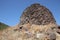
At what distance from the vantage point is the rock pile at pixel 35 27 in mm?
14710

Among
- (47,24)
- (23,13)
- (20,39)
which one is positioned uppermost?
(23,13)

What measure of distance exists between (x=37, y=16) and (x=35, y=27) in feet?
5.70

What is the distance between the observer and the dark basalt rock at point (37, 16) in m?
16.9

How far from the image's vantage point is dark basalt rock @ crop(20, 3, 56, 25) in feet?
55.6

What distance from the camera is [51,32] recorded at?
14711mm

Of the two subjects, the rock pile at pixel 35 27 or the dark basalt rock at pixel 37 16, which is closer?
the rock pile at pixel 35 27

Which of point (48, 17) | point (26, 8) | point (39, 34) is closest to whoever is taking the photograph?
point (39, 34)

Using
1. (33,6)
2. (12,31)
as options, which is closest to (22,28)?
(12,31)

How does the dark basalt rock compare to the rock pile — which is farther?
the dark basalt rock

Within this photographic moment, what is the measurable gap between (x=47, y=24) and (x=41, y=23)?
25.2 inches

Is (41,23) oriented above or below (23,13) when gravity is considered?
below

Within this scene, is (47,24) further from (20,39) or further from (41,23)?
(20,39)

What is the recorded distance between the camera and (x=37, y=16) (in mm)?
17172

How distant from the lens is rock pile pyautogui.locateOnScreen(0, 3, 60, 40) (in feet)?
48.3
